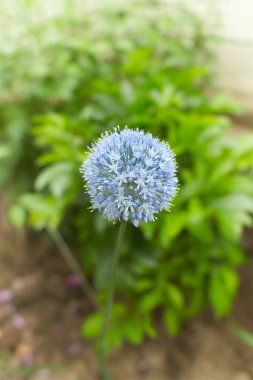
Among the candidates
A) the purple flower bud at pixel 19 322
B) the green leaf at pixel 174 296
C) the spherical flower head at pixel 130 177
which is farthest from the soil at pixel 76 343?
the spherical flower head at pixel 130 177

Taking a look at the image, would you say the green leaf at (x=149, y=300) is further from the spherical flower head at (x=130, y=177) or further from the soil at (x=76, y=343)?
the spherical flower head at (x=130, y=177)

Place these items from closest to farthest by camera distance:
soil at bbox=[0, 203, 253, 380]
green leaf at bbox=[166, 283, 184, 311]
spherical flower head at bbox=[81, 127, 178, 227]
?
spherical flower head at bbox=[81, 127, 178, 227] → green leaf at bbox=[166, 283, 184, 311] → soil at bbox=[0, 203, 253, 380]

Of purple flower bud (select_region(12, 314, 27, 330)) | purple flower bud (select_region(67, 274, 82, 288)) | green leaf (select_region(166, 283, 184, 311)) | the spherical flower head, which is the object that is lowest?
the spherical flower head

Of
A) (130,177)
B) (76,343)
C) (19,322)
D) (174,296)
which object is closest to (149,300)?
(174,296)

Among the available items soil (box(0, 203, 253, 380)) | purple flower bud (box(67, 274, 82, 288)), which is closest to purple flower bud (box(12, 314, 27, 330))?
soil (box(0, 203, 253, 380))

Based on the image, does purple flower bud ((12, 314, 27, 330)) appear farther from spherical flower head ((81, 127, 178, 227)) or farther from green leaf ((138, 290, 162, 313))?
spherical flower head ((81, 127, 178, 227))

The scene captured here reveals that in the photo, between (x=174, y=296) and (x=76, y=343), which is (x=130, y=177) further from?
(x=76, y=343)

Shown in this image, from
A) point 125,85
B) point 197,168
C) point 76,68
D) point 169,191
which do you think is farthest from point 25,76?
point 169,191
